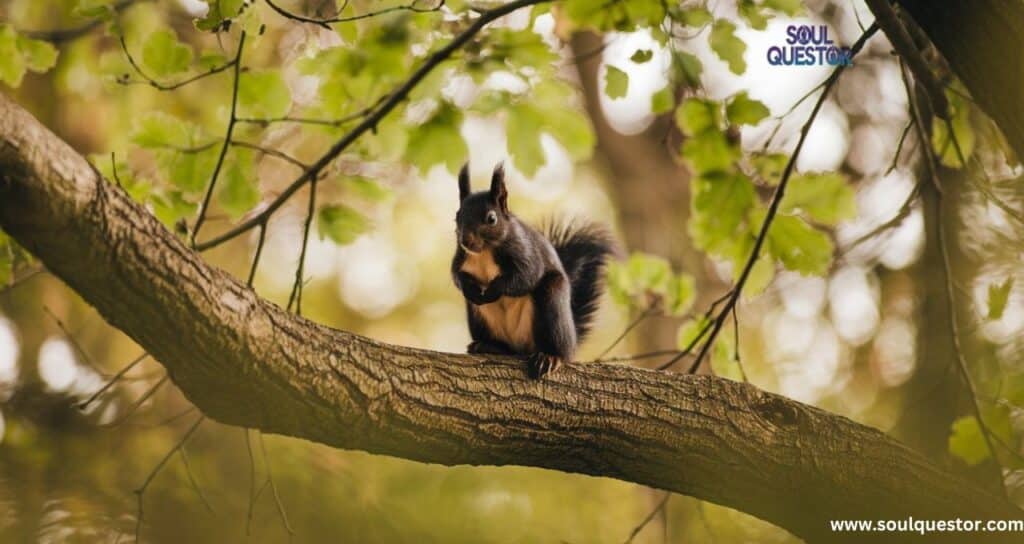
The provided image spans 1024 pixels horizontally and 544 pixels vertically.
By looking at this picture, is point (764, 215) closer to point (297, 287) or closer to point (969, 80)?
point (969, 80)

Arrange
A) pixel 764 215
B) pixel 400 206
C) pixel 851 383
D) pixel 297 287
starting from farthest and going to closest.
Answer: pixel 400 206 → pixel 851 383 → pixel 764 215 → pixel 297 287

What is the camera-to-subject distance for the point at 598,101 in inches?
269

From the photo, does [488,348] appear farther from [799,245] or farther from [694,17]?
[694,17]

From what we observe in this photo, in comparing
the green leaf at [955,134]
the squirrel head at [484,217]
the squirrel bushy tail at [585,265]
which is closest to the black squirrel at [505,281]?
the squirrel head at [484,217]

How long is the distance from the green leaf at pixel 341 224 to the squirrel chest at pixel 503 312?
384mm

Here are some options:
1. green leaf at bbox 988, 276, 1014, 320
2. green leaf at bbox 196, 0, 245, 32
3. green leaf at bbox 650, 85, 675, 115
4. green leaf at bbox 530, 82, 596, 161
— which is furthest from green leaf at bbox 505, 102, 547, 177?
green leaf at bbox 988, 276, 1014, 320

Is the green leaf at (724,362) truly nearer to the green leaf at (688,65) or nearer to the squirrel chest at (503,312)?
the squirrel chest at (503,312)

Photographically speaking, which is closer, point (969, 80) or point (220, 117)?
point (969, 80)

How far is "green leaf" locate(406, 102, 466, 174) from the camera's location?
109 inches

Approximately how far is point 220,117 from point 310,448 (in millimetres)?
1089

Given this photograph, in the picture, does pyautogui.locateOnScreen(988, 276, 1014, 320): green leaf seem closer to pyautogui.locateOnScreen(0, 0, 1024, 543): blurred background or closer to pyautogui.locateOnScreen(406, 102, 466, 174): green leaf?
pyautogui.locateOnScreen(0, 0, 1024, 543): blurred background

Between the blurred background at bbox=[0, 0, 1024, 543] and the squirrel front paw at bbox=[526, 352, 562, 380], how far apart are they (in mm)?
378

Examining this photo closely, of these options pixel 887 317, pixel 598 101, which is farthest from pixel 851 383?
pixel 598 101

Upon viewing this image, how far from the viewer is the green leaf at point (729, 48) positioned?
2.65 m
